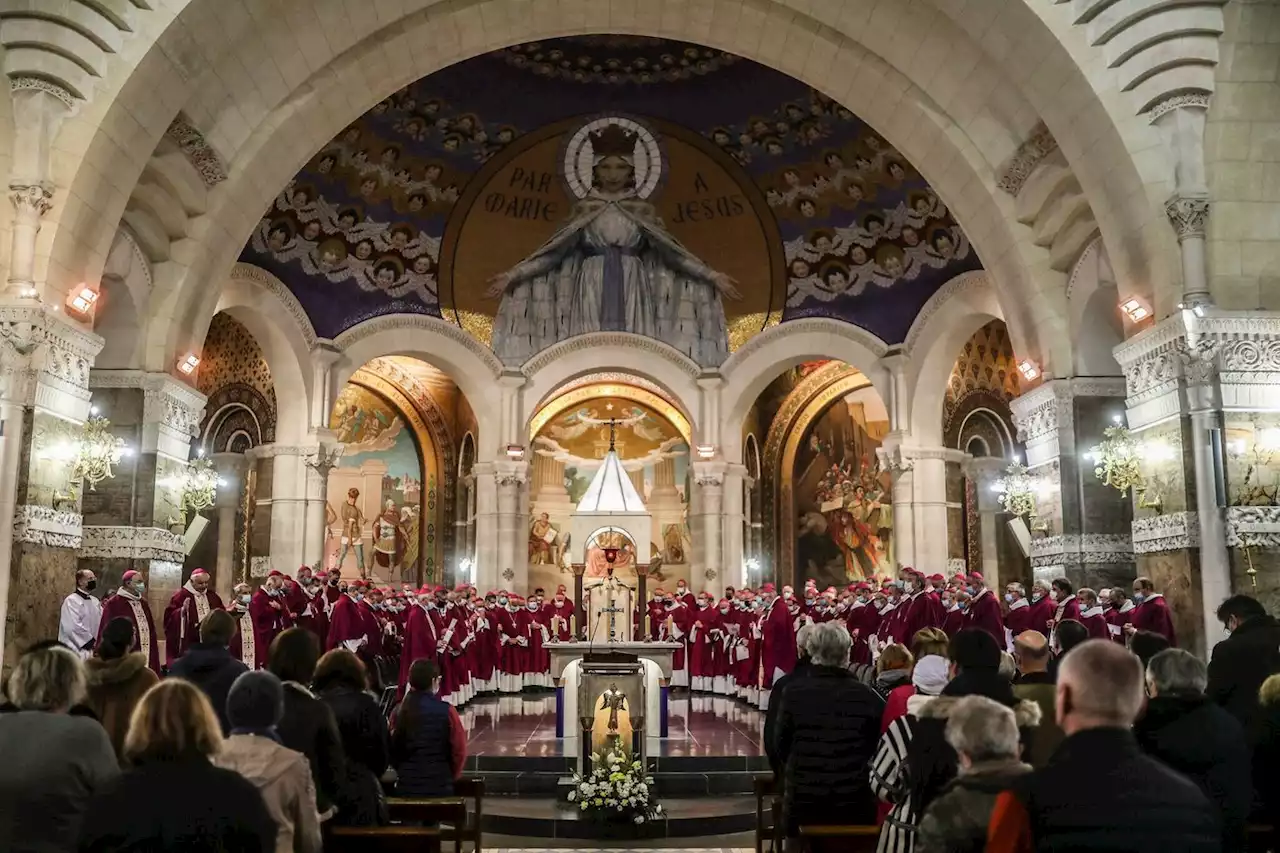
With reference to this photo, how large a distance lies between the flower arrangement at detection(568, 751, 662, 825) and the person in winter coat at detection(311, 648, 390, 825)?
3497mm

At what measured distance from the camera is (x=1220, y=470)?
1055 centimetres

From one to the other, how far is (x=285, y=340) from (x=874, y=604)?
33.1 feet

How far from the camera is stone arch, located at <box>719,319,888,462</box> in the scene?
20312mm

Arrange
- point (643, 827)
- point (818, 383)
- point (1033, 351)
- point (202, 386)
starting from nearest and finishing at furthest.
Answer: point (643, 827) → point (1033, 351) → point (202, 386) → point (818, 383)

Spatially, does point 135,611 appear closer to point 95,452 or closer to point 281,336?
point 95,452

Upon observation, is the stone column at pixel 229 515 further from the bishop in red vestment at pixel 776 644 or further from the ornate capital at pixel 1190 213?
the ornate capital at pixel 1190 213

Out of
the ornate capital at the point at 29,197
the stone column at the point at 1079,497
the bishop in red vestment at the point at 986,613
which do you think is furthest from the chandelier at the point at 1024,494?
the ornate capital at the point at 29,197

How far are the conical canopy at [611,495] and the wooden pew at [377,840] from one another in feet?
38.2

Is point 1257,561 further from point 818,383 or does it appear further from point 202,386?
point 202,386

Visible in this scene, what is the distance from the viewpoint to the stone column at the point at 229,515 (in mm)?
19531

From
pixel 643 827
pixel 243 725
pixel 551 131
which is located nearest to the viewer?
pixel 243 725

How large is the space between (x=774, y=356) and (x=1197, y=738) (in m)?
17.1

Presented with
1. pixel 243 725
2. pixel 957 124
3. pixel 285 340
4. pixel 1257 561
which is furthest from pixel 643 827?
pixel 285 340

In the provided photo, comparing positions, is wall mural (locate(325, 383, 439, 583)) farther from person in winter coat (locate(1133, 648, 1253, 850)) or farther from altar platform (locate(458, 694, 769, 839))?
person in winter coat (locate(1133, 648, 1253, 850))
